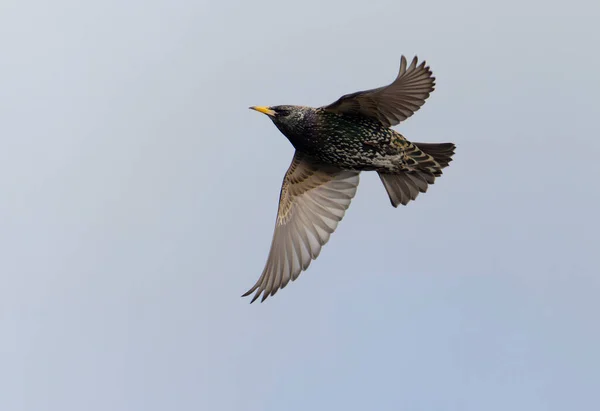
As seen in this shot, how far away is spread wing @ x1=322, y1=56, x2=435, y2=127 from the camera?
41.9 feet

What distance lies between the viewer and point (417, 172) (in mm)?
13711

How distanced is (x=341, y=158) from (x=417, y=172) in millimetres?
971

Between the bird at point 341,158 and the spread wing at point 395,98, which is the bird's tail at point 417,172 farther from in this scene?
the spread wing at point 395,98

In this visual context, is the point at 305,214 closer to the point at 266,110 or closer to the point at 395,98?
the point at 266,110

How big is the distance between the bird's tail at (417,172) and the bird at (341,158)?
12 millimetres

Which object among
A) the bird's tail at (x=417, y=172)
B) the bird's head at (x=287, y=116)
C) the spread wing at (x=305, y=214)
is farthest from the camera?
the spread wing at (x=305, y=214)

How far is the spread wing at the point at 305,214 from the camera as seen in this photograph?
46.4 ft

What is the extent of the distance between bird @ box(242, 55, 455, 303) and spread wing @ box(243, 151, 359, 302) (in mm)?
12

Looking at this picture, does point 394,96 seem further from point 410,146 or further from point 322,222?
point 322,222

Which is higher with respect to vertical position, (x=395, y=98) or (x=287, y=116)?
(x=395, y=98)

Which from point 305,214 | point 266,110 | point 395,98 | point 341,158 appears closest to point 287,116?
point 266,110

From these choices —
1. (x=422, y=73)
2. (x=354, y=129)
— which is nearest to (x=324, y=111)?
(x=354, y=129)

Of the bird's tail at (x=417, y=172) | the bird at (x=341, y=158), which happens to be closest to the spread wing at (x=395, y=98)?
the bird at (x=341, y=158)

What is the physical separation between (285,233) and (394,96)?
2.60 meters
